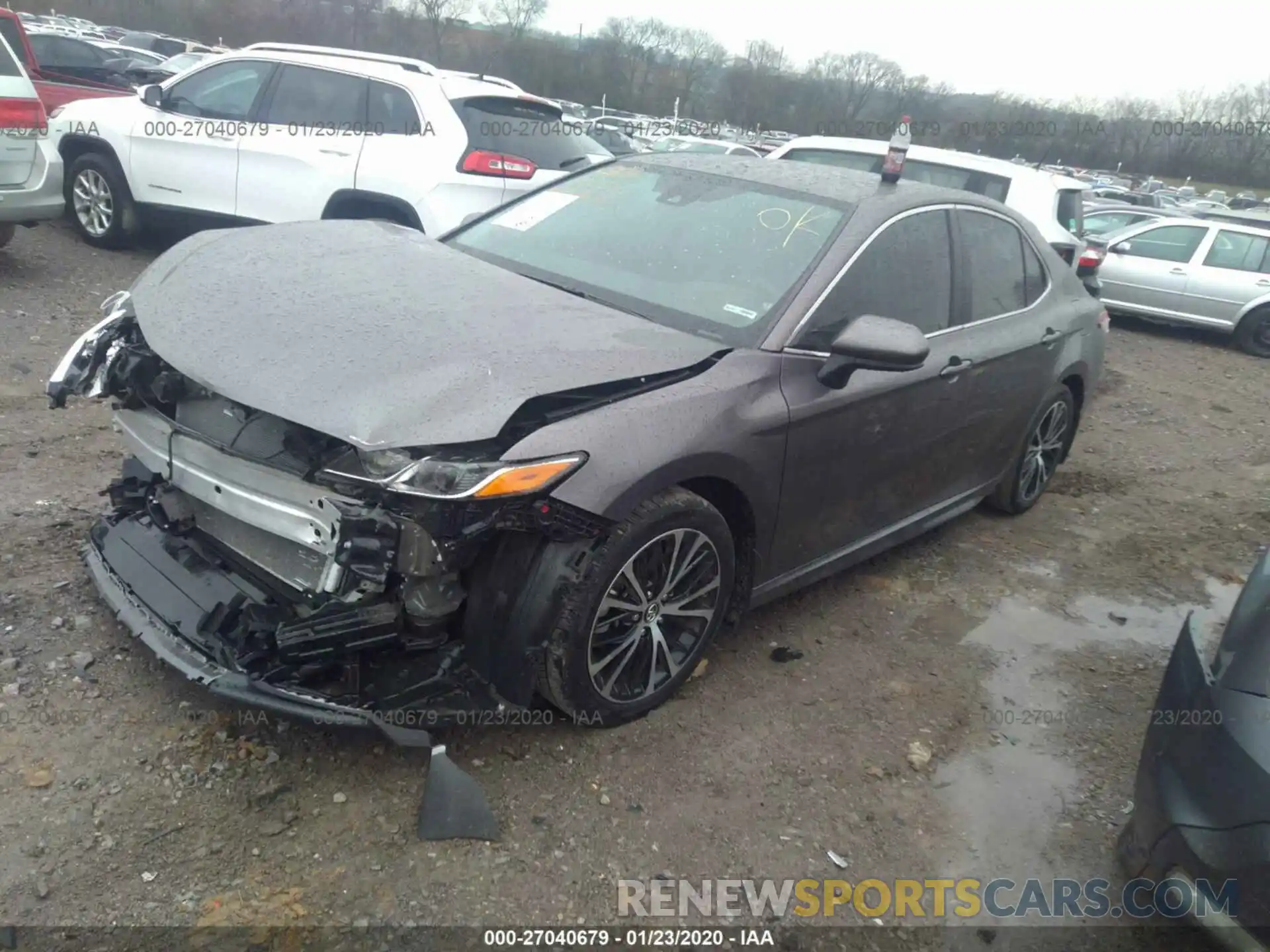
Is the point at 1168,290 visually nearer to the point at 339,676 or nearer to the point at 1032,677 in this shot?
the point at 1032,677

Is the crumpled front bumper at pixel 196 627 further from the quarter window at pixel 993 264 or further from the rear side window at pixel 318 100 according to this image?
the rear side window at pixel 318 100

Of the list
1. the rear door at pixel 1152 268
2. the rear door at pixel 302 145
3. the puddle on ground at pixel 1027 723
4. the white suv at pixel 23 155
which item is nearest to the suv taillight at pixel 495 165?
the rear door at pixel 302 145

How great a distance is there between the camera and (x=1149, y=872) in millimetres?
2418

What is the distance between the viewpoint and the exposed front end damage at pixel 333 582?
2.52 metres

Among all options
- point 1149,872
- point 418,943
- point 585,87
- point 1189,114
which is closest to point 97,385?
point 418,943

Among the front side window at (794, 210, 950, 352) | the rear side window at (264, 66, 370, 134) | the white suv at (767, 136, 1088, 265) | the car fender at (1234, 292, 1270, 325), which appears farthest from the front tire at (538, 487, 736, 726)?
the car fender at (1234, 292, 1270, 325)

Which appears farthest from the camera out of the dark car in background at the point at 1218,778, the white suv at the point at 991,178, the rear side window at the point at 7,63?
the white suv at the point at 991,178

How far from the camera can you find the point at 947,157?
332 inches

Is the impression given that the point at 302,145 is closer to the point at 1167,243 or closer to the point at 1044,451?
the point at 1044,451

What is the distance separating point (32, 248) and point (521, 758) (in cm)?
749

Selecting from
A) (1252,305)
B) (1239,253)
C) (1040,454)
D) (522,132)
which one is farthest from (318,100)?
(1239,253)

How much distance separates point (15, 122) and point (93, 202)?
4.52 ft

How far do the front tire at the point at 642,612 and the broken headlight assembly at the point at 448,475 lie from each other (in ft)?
1.14

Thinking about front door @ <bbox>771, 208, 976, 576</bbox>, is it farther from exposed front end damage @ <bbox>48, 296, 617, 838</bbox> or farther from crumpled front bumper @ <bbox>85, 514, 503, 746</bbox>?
crumpled front bumper @ <bbox>85, 514, 503, 746</bbox>
